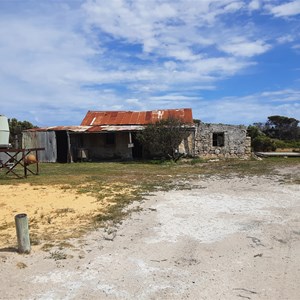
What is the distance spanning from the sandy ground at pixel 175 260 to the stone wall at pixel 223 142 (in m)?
14.3

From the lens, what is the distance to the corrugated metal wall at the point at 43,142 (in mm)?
21906

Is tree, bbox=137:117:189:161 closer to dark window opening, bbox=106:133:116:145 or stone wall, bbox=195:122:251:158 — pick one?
stone wall, bbox=195:122:251:158

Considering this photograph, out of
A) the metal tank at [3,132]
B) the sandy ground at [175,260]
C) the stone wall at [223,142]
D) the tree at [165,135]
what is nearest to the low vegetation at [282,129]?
the stone wall at [223,142]

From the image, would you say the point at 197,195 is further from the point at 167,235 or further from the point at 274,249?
the point at 274,249

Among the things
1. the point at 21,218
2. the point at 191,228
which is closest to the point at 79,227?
the point at 21,218

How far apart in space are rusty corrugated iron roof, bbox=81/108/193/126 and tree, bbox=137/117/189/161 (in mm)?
2743

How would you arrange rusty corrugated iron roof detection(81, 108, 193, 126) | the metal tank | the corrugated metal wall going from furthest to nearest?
rusty corrugated iron roof detection(81, 108, 193, 126)
the corrugated metal wall
the metal tank

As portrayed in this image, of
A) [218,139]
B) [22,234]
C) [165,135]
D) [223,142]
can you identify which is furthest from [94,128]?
[22,234]

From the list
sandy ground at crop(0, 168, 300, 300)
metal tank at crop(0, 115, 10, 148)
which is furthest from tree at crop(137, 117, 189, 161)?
sandy ground at crop(0, 168, 300, 300)

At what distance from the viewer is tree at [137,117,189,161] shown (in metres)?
20.1

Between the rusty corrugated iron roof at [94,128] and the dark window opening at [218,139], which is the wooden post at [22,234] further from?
the dark window opening at [218,139]

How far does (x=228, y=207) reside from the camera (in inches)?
321

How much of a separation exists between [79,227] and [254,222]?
341 cm

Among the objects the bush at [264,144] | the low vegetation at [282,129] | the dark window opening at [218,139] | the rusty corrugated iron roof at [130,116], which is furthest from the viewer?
the low vegetation at [282,129]
